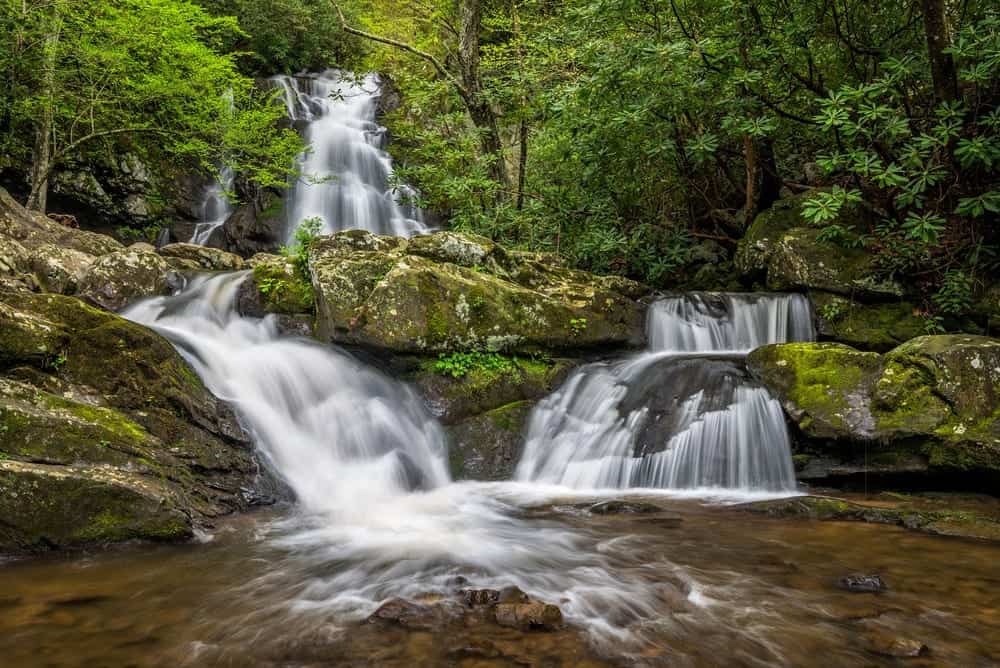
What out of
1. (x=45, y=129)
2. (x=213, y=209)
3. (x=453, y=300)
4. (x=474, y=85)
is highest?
(x=474, y=85)

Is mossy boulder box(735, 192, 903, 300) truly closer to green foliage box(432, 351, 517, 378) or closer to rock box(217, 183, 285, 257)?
green foliage box(432, 351, 517, 378)

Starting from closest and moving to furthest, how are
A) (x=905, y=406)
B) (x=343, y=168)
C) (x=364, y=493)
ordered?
(x=905, y=406), (x=364, y=493), (x=343, y=168)

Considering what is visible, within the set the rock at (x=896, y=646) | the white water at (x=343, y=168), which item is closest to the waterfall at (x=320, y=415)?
the rock at (x=896, y=646)

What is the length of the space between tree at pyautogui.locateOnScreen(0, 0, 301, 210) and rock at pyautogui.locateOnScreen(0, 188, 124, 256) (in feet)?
8.74

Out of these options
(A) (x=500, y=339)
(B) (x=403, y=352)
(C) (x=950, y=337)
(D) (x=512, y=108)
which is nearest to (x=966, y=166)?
(C) (x=950, y=337)

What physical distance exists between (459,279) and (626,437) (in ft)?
8.57

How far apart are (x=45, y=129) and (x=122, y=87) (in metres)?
1.57


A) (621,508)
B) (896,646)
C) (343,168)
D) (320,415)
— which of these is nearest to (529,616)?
(896,646)

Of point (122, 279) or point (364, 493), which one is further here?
point (122, 279)

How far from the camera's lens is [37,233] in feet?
28.3

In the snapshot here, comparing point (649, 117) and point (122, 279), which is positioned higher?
point (649, 117)

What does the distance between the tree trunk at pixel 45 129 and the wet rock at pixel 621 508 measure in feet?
38.3

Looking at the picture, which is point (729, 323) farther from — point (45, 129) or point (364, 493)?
point (45, 129)

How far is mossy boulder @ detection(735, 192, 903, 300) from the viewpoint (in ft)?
25.2
